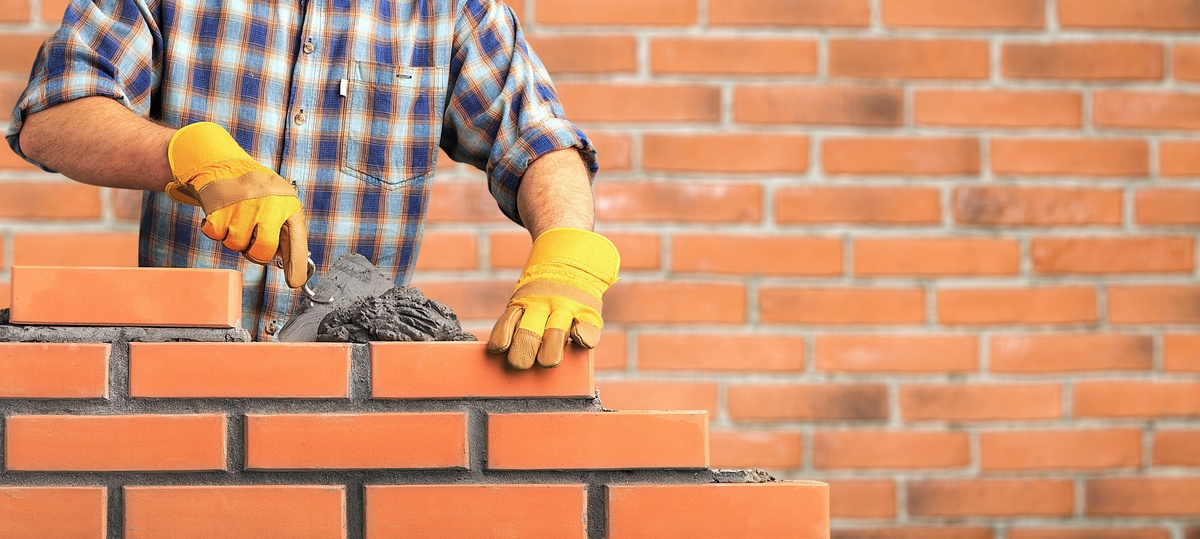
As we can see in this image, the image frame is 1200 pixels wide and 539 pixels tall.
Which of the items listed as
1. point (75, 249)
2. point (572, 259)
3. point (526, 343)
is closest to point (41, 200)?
point (75, 249)

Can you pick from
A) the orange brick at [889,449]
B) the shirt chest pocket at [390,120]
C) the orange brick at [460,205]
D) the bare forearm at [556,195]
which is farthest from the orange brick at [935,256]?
the shirt chest pocket at [390,120]

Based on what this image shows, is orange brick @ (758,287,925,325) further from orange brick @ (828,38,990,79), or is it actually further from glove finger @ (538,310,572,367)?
glove finger @ (538,310,572,367)

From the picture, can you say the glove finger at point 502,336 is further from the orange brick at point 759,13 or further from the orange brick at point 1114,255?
the orange brick at point 1114,255

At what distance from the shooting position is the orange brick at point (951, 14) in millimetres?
2504

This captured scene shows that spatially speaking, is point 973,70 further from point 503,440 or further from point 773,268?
point 503,440

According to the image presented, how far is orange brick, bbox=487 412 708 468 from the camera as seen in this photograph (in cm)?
124

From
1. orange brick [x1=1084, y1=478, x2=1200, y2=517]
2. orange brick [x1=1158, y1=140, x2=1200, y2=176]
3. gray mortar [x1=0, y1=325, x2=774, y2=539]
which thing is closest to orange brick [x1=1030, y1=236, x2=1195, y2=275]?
orange brick [x1=1158, y1=140, x2=1200, y2=176]

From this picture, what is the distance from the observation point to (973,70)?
2.51 m

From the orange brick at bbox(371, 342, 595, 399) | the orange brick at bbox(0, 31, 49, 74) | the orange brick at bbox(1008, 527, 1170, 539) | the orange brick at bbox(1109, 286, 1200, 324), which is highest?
the orange brick at bbox(0, 31, 49, 74)

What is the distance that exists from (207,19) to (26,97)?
1.00ft

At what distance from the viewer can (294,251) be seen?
4.52 ft

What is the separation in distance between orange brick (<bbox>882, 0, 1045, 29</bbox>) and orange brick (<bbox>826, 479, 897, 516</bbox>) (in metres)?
Answer: 1.10

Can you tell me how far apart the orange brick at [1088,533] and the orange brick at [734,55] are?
121 cm

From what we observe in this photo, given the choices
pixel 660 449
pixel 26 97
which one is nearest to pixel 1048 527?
pixel 660 449
